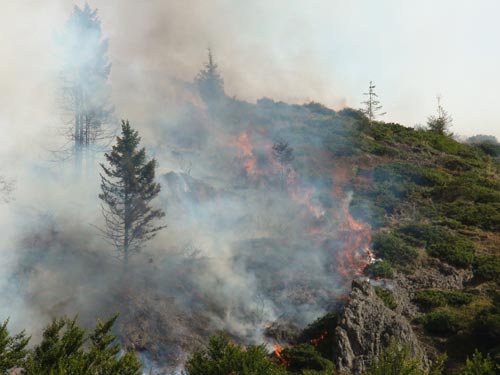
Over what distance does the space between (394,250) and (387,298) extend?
25.6ft

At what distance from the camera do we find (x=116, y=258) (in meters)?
30.4

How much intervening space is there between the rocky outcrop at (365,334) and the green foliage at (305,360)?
900 millimetres

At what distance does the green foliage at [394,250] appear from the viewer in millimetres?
31281

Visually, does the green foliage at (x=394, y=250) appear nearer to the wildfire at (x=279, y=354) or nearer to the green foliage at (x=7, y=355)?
the wildfire at (x=279, y=354)

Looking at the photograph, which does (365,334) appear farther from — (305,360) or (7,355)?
(7,355)

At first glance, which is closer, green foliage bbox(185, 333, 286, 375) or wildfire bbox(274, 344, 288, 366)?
green foliage bbox(185, 333, 286, 375)

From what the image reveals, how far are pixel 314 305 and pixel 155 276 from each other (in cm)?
1002

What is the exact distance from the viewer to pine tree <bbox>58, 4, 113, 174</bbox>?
134ft

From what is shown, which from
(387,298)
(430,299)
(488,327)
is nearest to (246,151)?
(430,299)

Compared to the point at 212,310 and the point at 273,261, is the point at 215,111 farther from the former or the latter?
the point at 212,310

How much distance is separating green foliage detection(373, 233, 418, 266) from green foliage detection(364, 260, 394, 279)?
5.72ft

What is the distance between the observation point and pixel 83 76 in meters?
41.0

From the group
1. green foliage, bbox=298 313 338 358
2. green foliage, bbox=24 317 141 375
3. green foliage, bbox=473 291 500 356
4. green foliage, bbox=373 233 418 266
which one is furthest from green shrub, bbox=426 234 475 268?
green foliage, bbox=24 317 141 375

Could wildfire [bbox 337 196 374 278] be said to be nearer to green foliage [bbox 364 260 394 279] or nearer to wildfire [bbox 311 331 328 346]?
green foliage [bbox 364 260 394 279]
